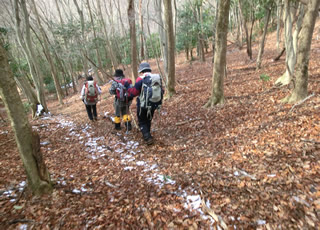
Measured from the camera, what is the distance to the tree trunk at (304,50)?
14.8ft

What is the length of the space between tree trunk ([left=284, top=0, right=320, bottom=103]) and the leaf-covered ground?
42cm

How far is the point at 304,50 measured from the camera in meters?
4.72

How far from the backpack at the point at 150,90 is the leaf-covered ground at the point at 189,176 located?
53.2 inches

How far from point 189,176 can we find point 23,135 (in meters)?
2.90

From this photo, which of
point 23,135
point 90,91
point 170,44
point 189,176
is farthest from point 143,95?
point 170,44

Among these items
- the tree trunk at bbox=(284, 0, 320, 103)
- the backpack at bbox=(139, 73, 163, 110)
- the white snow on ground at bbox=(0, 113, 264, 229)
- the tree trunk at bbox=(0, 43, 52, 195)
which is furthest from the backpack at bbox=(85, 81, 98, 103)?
the tree trunk at bbox=(284, 0, 320, 103)

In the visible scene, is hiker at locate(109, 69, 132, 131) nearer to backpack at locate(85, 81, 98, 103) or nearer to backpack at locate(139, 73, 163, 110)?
backpack at locate(139, 73, 163, 110)

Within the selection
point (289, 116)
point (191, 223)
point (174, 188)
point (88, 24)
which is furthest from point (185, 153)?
point (88, 24)

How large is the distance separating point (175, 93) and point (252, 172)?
270 inches

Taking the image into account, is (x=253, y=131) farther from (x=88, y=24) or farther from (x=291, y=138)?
(x=88, y=24)

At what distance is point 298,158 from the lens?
3340 millimetres

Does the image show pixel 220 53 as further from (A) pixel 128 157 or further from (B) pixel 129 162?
(B) pixel 129 162

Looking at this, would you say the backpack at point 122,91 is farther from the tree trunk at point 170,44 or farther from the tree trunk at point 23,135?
the tree trunk at point 170,44

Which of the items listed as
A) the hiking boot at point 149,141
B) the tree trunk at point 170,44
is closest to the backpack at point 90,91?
the hiking boot at point 149,141
